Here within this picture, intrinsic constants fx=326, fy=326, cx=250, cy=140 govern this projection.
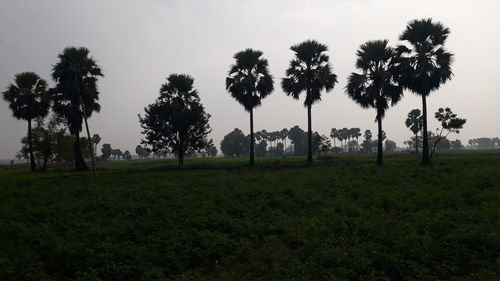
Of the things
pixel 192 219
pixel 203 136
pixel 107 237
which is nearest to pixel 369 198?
pixel 192 219

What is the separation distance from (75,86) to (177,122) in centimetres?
1267

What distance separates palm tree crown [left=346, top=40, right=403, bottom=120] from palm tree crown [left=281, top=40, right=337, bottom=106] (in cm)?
362

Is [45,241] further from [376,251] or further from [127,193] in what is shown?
[376,251]

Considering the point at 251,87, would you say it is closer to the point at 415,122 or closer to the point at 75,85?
the point at 75,85

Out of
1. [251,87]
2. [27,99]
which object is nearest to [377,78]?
[251,87]

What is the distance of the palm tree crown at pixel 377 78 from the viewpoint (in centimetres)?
3700

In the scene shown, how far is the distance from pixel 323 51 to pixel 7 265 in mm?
38573

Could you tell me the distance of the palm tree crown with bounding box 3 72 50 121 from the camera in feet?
152

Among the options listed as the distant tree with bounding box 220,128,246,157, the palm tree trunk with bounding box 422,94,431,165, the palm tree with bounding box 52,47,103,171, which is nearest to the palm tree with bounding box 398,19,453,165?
the palm tree trunk with bounding box 422,94,431,165

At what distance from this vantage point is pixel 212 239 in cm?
1246

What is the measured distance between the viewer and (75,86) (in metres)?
38.4

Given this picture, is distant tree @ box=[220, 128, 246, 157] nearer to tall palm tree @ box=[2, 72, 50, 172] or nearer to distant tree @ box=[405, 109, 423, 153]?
distant tree @ box=[405, 109, 423, 153]

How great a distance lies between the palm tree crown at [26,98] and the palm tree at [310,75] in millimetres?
35894

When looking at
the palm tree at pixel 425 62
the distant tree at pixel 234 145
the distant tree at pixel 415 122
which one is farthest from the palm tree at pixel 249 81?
the distant tree at pixel 234 145
